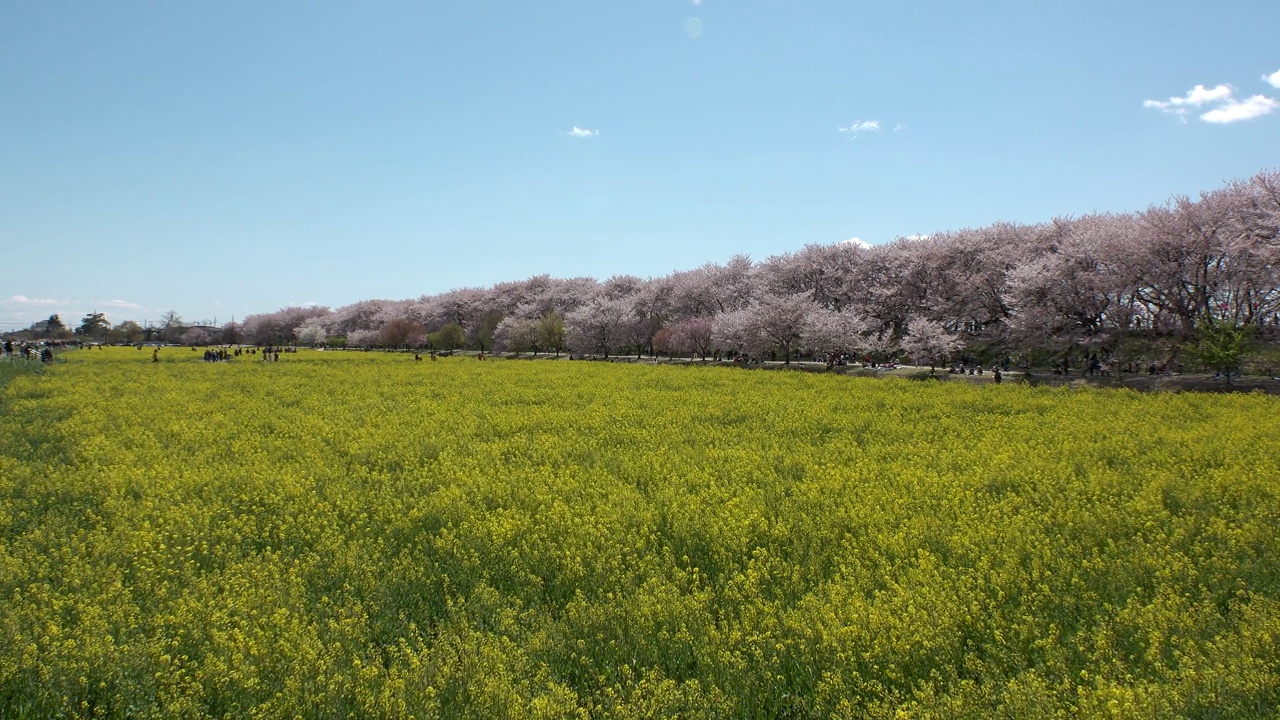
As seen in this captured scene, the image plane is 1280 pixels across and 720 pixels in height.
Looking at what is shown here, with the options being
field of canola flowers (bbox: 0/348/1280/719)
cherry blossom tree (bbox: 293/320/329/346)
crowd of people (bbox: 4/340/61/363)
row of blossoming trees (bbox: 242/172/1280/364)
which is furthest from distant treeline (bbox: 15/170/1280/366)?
cherry blossom tree (bbox: 293/320/329/346)

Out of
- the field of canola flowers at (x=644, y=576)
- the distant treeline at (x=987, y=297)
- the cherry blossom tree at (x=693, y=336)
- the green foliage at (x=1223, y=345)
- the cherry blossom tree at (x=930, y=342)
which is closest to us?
the field of canola flowers at (x=644, y=576)

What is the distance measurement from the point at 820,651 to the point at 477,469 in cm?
904

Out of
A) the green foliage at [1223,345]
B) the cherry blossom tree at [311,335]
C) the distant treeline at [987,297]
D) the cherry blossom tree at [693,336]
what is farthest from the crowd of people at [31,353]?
the green foliage at [1223,345]

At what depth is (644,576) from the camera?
809 cm

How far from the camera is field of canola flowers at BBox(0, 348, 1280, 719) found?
18.5ft

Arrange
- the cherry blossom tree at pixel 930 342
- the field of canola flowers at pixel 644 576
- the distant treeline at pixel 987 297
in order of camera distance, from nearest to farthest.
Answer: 1. the field of canola flowers at pixel 644 576
2. the distant treeline at pixel 987 297
3. the cherry blossom tree at pixel 930 342

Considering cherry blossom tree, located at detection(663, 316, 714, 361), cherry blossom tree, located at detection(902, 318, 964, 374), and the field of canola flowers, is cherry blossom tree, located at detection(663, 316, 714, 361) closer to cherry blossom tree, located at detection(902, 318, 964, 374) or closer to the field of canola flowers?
cherry blossom tree, located at detection(902, 318, 964, 374)

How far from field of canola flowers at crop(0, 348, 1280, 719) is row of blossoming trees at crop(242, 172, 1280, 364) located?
23.5m

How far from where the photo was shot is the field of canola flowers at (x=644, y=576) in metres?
5.63

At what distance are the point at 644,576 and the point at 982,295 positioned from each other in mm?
50426

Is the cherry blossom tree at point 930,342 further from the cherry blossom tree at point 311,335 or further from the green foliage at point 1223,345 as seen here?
the cherry blossom tree at point 311,335

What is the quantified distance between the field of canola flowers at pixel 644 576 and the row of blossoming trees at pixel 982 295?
23550mm

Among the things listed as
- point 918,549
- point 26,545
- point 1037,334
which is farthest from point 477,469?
point 1037,334

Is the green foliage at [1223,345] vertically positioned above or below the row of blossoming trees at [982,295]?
below
